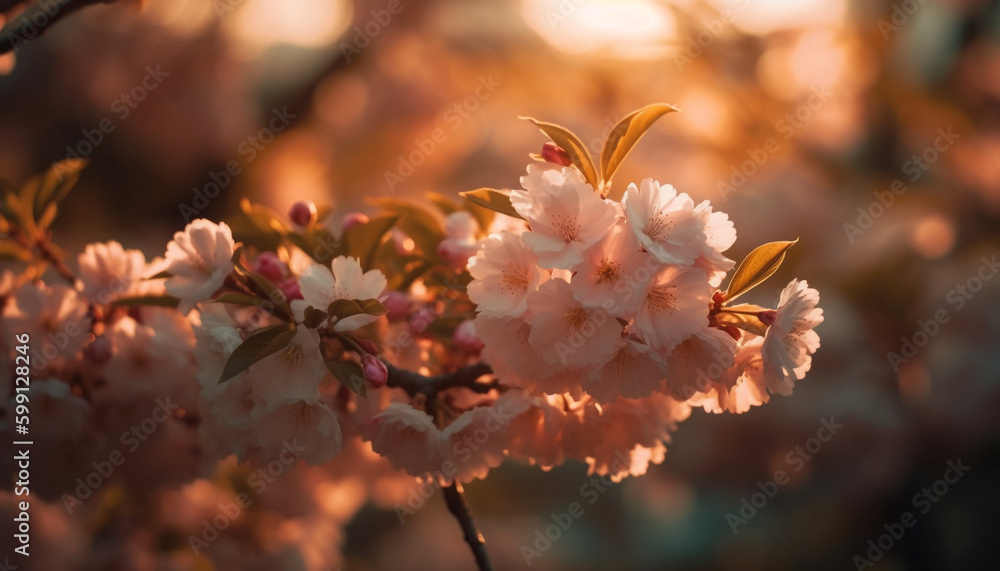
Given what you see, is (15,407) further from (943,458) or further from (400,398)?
(943,458)

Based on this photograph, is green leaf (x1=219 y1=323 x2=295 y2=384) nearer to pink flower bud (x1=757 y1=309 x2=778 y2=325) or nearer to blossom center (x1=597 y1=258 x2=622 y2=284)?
blossom center (x1=597 y1=258 x2=622 y2=284)

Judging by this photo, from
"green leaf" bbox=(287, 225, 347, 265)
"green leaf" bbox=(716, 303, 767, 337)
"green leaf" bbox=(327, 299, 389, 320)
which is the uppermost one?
"green leaf" bbox=(716, 303, 767, 337)

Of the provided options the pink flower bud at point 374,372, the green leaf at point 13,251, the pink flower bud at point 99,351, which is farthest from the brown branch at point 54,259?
the pink flower bud at point 374,372

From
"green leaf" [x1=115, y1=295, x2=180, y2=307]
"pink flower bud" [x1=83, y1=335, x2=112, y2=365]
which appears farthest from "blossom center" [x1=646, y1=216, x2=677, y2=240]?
"pink flower bud" [x1=83, y1=335, x2=112, y2=365]

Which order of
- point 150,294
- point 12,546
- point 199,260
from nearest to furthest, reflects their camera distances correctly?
point 199,260
point 150,294
point 12,546

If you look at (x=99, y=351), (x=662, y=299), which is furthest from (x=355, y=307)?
(x=99, y=351)

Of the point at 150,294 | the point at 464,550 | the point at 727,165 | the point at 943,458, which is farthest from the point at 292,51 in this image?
the point at 943,458
